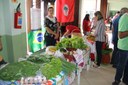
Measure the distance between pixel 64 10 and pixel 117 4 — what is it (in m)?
2.41

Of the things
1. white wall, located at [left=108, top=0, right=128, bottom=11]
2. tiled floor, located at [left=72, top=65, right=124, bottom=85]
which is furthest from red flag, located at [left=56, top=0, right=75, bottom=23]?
white wall, located at [left=108, top=0, right=128, bottom=11]

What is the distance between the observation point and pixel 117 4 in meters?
7.01

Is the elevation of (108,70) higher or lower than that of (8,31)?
lower

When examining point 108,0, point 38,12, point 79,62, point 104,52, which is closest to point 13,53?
point 79,62

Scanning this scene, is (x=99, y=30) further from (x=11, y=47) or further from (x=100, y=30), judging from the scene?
(x=11, y=47)

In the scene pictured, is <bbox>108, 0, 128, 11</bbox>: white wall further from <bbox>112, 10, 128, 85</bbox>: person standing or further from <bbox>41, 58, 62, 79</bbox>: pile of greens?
<bbox>41, 58, 62, 79</bbox>: pile of greens

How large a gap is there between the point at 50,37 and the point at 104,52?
5.69 ft

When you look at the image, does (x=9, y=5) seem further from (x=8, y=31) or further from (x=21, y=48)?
(x=21, y=48)

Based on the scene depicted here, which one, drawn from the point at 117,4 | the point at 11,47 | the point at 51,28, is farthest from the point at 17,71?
the point at 117,4

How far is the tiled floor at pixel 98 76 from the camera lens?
373 cm

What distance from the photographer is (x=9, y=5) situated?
127 inches

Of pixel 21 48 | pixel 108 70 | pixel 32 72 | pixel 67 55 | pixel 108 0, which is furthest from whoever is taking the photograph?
pixel 108 0

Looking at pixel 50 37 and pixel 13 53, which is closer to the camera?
pixel 13 53

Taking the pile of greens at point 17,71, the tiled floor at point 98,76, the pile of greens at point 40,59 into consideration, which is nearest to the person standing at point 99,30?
the tiled floor at point 98,76
